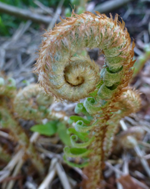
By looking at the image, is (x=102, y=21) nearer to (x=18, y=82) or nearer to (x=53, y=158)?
(x=53, y=158)

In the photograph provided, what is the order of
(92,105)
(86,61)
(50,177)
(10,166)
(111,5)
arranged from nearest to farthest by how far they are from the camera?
(86,61) → (92,105) → (50,177) → (10,166) → (111,5)

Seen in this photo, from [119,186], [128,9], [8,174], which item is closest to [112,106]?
[119,186]

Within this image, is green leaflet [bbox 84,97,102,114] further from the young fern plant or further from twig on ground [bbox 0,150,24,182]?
twig on ground [bbox 0,150,24,182]

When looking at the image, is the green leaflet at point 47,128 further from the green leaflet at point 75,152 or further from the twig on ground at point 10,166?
the twig on ground at point 10,166

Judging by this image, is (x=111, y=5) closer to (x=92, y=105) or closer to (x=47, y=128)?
(x=47, y=128)

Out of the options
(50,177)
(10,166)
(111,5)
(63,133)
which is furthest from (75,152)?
(111,5)

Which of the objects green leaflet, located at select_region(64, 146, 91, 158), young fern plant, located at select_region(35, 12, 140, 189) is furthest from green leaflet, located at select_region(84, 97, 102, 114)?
green leaflet, located at select_region(64, 146, 91, 158)

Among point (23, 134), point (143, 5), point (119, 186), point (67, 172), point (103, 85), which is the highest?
point (143, 5)

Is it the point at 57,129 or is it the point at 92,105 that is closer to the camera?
the point at 92,105
